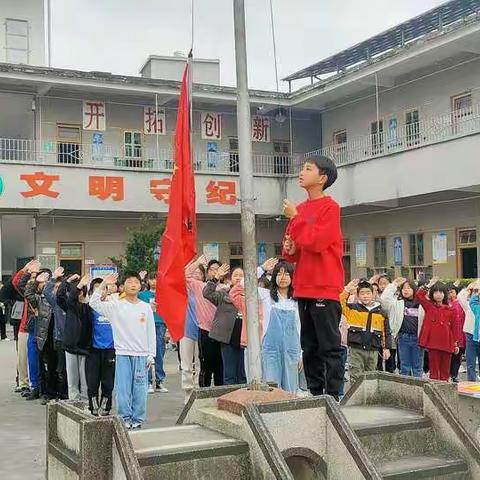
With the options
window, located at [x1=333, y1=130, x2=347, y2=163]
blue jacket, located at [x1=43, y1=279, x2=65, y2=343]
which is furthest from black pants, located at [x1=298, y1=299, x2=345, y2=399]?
window, located at [x1=333, y1=130, x2=347, y2=163]

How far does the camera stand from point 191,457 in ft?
12.2

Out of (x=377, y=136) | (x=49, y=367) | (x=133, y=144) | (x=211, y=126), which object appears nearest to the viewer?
(x=49, y=367)

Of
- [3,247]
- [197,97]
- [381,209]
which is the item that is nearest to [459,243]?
[381,209]

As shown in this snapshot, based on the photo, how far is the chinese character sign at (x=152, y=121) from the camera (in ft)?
79.8

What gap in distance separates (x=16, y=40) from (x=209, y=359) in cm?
2001

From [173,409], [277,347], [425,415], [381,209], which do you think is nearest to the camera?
[425,415]

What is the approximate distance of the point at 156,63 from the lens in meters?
26.4

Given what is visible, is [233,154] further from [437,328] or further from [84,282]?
[84,282]

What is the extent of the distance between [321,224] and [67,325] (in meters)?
4.30

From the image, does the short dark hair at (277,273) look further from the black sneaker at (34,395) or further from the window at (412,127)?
the window at (412,127)

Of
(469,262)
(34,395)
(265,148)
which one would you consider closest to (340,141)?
(265,148)

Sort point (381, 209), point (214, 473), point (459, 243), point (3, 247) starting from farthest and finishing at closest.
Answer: point (3, 247), point (381, 209), point (459, 243), point (214, 473)

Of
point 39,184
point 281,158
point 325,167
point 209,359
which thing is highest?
point 281,158

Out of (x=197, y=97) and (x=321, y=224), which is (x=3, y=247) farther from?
(x=321, y=224)
